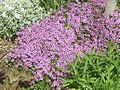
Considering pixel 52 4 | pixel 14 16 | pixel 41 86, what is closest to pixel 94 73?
pixel 41 86

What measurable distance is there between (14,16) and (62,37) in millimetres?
959

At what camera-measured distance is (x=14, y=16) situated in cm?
634

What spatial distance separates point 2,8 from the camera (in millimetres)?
6359

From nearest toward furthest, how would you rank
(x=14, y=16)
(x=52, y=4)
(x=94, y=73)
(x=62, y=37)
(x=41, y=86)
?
(x=94, y=73), (x=41, y=86), (x=62, y=37), (x=14, y=16), (x=52, y=4)

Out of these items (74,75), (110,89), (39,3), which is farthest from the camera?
(39,3)

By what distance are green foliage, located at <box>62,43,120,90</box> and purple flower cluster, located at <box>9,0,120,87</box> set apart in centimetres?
29

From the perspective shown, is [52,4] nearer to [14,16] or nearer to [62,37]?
[14,16]

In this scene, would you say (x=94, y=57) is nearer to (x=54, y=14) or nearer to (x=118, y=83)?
(x=118, y=83)

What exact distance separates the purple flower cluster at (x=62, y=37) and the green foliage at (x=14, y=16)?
0.19 meters

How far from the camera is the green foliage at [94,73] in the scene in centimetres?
477

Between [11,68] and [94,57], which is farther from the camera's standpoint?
[11,68]

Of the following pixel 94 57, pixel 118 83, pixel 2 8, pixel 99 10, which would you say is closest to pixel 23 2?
pixel 2 8

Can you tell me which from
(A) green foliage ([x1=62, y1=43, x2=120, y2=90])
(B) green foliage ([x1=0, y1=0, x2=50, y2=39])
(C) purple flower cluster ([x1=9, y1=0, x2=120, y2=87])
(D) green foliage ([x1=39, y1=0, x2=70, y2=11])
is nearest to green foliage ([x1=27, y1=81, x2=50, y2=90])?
(C) purple flower cluster ([x1=9, y1=0, x2=120, y2=87])

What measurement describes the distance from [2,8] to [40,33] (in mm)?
895
